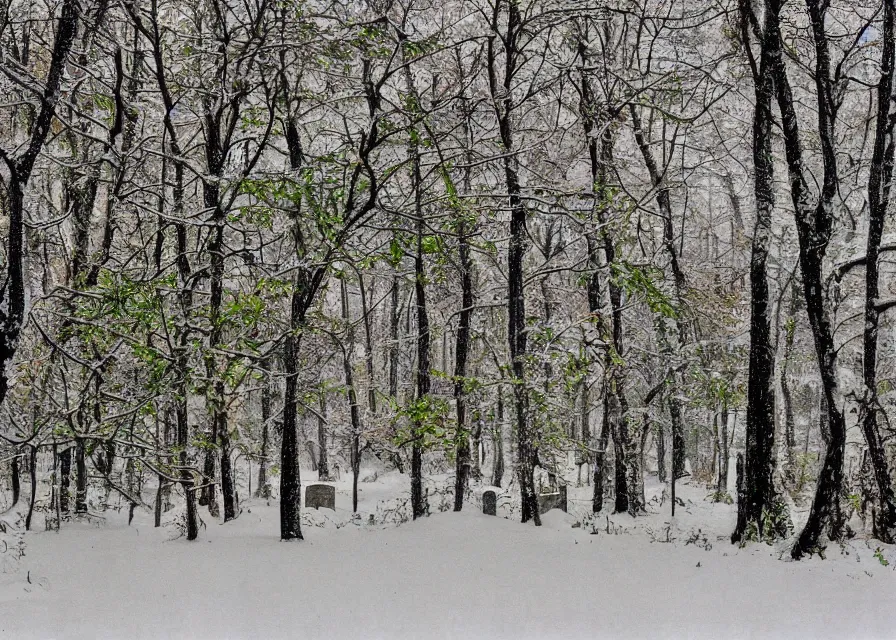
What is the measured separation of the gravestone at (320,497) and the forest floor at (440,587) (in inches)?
234

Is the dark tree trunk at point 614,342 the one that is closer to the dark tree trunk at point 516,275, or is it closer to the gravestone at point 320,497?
the dark tree trunk at point 516,275

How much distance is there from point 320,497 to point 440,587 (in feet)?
31.1

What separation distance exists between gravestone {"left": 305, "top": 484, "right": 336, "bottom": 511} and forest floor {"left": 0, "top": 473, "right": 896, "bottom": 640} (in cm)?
595

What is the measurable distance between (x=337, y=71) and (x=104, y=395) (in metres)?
4.51

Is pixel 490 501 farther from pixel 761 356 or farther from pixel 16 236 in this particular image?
pixel 16 236

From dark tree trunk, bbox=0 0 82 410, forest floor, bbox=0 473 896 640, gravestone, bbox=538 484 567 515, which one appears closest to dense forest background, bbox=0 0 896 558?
dark tree trunk, bbox=0 0 82 410

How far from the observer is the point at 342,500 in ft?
63.8

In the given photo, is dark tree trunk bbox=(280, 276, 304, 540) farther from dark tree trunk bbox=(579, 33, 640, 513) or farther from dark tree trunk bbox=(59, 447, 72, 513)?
dark tree trunk bbox=(579, 33, 640, 513)

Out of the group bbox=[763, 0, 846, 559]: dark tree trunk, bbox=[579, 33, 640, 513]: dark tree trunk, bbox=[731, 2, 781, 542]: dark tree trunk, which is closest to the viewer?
bbox=[763, 0, 846, 559]: dark tree trunk

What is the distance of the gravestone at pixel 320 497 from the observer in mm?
15539

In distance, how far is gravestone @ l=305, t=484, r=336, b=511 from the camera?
15.5 metres

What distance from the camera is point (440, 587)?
674cm

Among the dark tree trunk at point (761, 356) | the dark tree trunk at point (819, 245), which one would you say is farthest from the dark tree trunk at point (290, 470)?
the dark tree trunk at point (819, 245)

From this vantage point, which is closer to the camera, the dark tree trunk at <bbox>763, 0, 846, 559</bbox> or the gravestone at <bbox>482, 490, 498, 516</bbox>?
the dark tree trunk at <bbox>763, 0, 846, 559</bbox>
